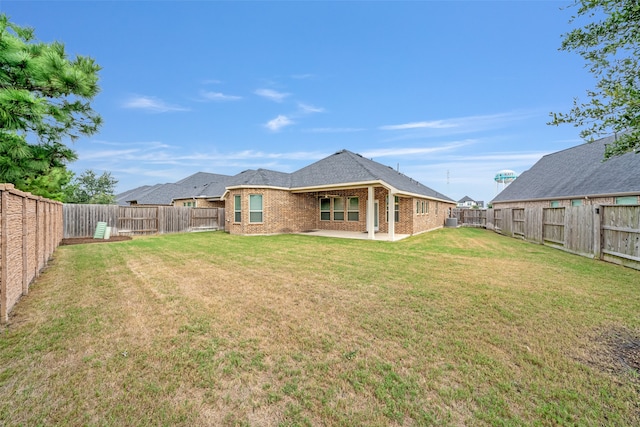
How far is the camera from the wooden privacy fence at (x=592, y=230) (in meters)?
7.45

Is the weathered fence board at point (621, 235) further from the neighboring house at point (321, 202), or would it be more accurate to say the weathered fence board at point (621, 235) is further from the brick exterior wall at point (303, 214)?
the brick exterior wall at point (303, 214)

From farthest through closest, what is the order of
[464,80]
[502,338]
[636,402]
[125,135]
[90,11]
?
[125,135]
[464,80]
[90,11]
[502,338]
[636,402]

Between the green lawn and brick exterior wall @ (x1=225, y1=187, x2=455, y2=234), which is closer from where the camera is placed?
the green lawn

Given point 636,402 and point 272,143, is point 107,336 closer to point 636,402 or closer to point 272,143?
point 636,402

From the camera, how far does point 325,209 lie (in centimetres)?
1809

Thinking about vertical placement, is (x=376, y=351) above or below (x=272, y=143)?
below

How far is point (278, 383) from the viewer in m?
2.44

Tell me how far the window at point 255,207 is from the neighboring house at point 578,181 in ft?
51.6

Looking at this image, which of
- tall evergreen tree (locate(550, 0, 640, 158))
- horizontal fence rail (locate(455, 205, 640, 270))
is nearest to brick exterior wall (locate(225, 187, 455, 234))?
horizontal fence rail (locate(455, 205, 640, 270))

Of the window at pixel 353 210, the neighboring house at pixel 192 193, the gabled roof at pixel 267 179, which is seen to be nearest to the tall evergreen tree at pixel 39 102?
the gabled roof at pixel 267 179

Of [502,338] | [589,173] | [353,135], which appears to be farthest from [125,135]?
[589,173]

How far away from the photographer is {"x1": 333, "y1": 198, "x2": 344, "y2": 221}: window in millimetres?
17250

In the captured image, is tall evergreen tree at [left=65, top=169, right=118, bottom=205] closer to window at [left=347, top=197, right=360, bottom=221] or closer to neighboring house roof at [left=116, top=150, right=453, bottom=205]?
neighboring house roof at [left=116, top=150, right=453, bottom=205]

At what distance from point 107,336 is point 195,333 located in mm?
1098
